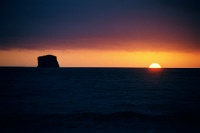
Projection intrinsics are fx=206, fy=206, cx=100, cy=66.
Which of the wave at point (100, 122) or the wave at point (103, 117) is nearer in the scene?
the wave at point (100, 122)

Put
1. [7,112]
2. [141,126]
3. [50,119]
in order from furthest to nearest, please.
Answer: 1. [7,112]
2. [50,119]
3. [141,126]

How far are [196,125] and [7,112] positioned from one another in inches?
804

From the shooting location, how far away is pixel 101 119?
69.7ft

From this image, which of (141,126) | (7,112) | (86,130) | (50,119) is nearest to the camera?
(86,130)

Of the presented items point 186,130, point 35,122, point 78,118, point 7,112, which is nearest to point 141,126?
point 186,130

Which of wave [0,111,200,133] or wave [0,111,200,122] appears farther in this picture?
wave [0,111,200,122]

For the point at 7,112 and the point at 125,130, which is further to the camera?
the point at 7,112

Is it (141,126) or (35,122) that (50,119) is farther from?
(141,126)

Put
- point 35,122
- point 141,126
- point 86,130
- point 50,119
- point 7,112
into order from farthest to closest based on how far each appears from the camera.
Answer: point 7,112, point 50,119, point 35,122, point 141,126, point 86,130

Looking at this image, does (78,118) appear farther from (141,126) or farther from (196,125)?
(196,125)

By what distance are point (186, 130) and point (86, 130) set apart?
27.4 feet

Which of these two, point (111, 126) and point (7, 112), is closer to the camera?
point (111, 126)

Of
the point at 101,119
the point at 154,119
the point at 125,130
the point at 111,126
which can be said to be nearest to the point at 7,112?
the point at 101,119

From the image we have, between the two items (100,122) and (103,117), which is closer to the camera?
(100,122)
